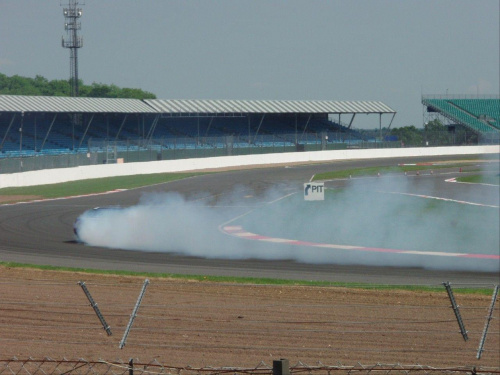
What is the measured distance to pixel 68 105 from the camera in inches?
2330

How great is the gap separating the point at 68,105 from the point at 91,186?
1792 centimetres

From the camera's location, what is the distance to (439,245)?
20.9m

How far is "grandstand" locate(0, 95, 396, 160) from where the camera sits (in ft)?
188

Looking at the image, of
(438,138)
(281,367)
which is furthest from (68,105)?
(281,367)

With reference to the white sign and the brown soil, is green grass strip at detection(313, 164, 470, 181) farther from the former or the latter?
the brown soil

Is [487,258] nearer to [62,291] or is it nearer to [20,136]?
[62,291]

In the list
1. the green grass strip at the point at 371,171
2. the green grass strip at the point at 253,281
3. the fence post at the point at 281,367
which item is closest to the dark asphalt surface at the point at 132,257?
the green grass strip at the point at 253,281

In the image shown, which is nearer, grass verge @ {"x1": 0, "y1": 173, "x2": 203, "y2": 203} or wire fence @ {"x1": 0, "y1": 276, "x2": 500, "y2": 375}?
wire fence @ {"x1": 0, "y1": 276, "x2": 500, "y2": 375}

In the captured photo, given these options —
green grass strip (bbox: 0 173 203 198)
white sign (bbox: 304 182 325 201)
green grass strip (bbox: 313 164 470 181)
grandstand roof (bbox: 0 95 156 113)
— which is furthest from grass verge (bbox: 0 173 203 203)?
white sign (bbox: 304 182 325 201)

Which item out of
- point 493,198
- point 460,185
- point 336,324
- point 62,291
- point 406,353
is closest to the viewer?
point 406,353

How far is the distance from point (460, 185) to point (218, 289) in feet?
86.8

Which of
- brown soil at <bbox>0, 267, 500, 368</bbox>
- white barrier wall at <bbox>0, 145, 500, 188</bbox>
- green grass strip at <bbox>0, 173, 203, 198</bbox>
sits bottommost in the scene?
green grass strip at <bbox>0, 173, 203, 198</bbox>

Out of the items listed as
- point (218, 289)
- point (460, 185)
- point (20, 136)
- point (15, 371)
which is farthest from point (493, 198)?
point (20, 136)

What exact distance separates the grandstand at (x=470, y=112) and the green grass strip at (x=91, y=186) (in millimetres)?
41292
